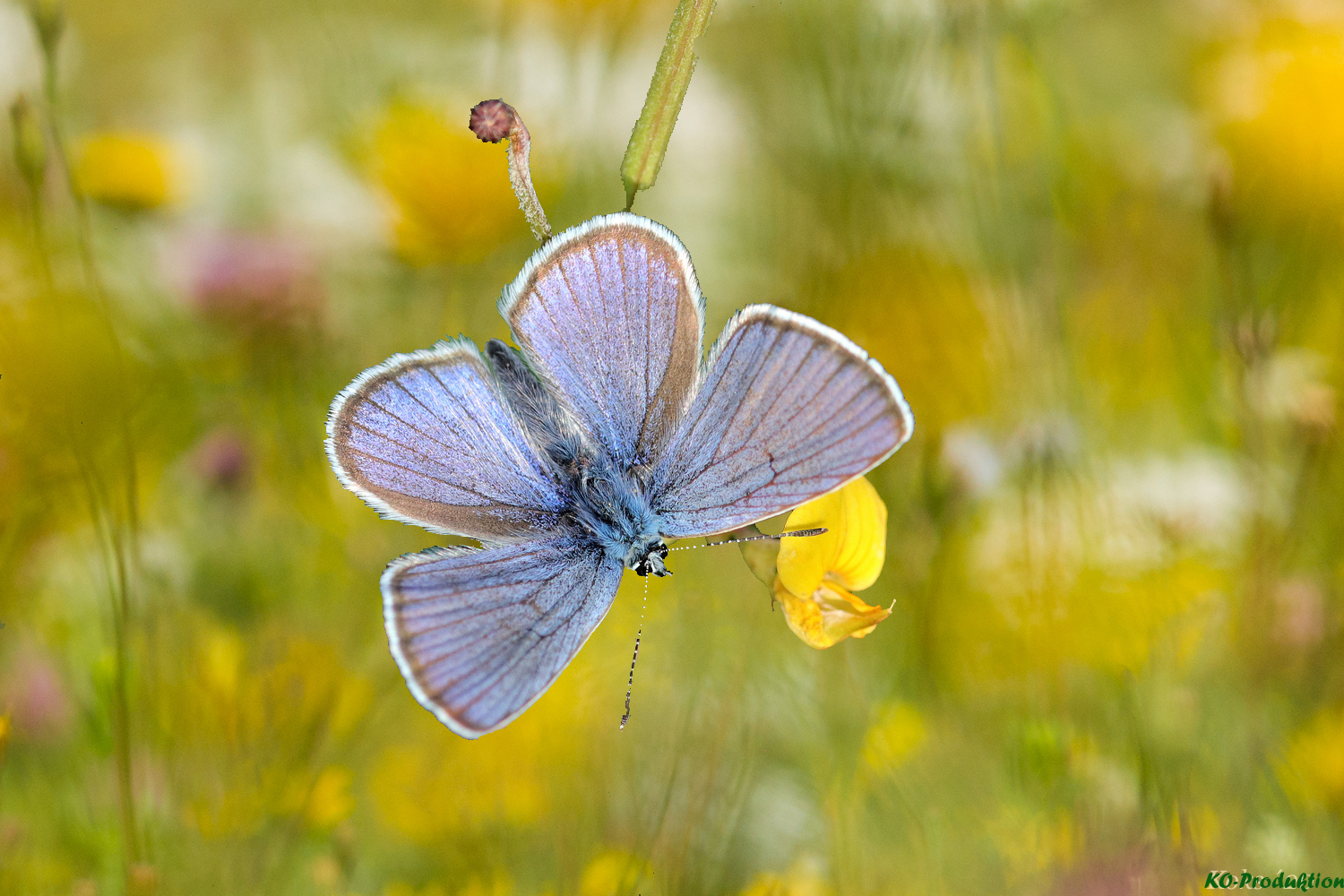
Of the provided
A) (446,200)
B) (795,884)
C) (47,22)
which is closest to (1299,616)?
(795,884)

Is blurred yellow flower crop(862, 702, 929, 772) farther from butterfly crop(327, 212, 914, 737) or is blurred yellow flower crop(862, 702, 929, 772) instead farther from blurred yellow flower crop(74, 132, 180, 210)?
blurred yellow flower crop(74, 132, 180, 210)

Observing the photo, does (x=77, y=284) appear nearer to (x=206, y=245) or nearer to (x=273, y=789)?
(x=206, y=245)

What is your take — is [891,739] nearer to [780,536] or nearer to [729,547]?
[729,547]

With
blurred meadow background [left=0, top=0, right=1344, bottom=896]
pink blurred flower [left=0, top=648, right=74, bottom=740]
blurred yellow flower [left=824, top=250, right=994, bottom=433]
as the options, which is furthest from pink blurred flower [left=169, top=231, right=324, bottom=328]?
blurred yellow flower [left=824, top=250, right=994, bottom=433]

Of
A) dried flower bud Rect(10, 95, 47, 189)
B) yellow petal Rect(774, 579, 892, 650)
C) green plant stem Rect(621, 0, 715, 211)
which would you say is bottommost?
yellow petal Rect(774, 579, 892, 650)

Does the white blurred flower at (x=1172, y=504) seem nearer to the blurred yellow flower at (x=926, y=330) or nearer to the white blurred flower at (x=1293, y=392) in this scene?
the white blurred flower at (x=1293, y=392)

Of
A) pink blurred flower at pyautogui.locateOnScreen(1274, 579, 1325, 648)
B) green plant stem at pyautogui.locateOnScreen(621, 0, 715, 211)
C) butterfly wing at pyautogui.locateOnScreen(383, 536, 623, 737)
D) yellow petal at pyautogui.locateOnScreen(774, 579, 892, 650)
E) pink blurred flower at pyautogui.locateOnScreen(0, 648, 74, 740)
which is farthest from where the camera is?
pink blurred flower at pyautogui.locateOnScreen(1274, 579, 1325, 648)
